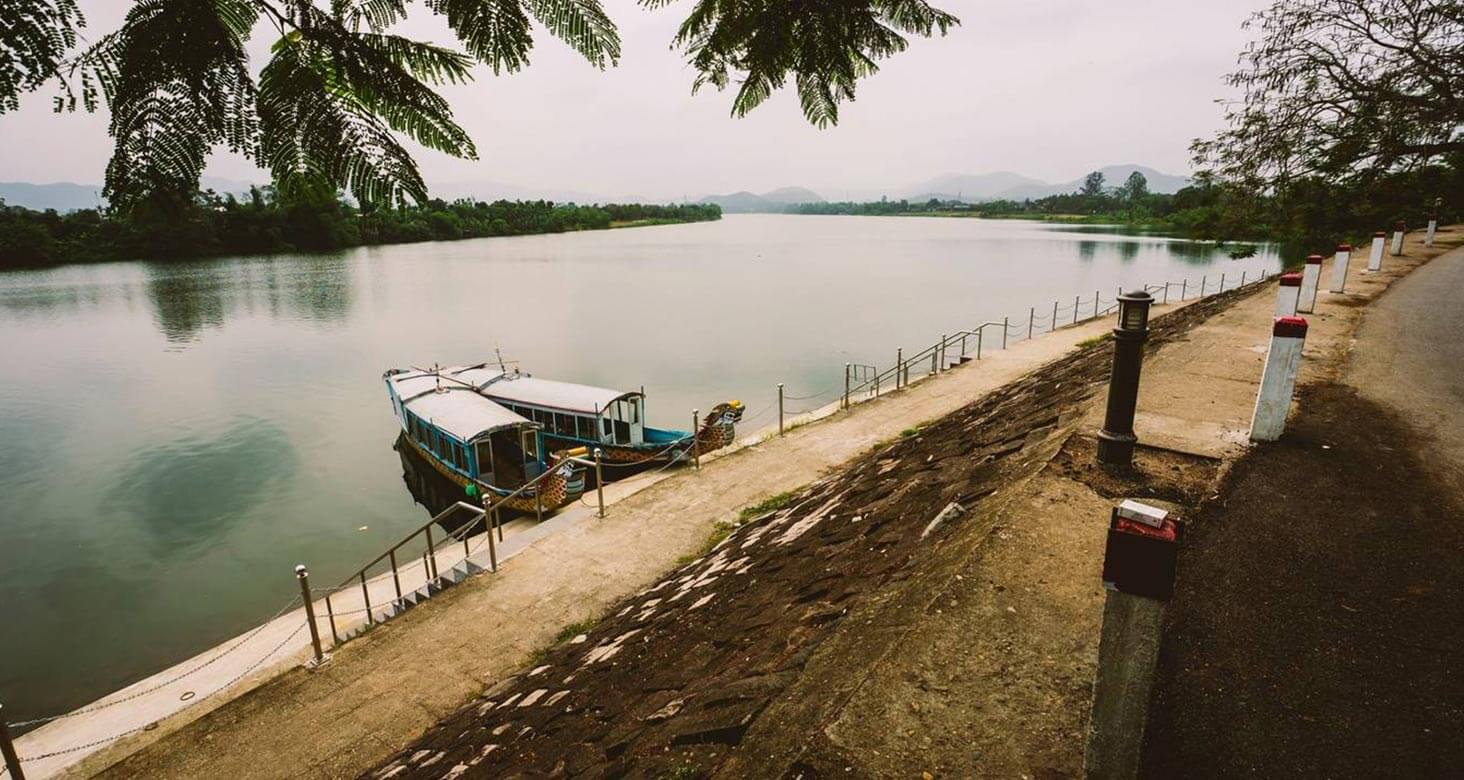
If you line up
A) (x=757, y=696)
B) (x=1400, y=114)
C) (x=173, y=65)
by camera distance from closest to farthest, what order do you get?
(x=173, y=65)
(x=757, y=696)
(x=1400, y=114)

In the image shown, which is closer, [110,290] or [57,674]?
[57,674]

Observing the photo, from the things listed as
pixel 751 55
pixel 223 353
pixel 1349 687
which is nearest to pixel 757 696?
pixel 1349 687

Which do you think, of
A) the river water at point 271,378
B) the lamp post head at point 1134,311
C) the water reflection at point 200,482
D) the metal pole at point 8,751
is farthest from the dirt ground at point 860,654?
the water reflection at point 200,482

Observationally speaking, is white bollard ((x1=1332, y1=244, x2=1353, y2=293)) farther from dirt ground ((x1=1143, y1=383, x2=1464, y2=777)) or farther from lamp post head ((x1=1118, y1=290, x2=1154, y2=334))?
lamp post head ((x1=1118, y1=290, x2=1154, y2=334))

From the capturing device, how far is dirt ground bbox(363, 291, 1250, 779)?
2.89m

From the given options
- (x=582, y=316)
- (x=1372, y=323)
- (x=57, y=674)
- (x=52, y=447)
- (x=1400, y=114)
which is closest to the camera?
(x=1400, y=114)

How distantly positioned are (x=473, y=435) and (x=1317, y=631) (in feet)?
53.1

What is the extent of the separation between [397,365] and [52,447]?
1294 cm

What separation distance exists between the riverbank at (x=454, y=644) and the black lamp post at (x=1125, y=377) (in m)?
5.77

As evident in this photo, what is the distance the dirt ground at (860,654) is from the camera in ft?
9.48

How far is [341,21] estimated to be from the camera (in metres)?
1.70

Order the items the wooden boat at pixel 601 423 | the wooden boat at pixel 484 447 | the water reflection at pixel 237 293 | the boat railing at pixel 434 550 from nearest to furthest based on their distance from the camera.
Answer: the boat railing at pixel 434 550
the wooden boat at pixel 484 447
the wooden boat at pixel 601 423
the water reflection at pixel 237 293

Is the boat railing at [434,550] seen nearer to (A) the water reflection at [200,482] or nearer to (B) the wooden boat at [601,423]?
(B) the wooden boat at [601,423]

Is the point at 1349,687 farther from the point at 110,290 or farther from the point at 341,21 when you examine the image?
the point at 110,290
